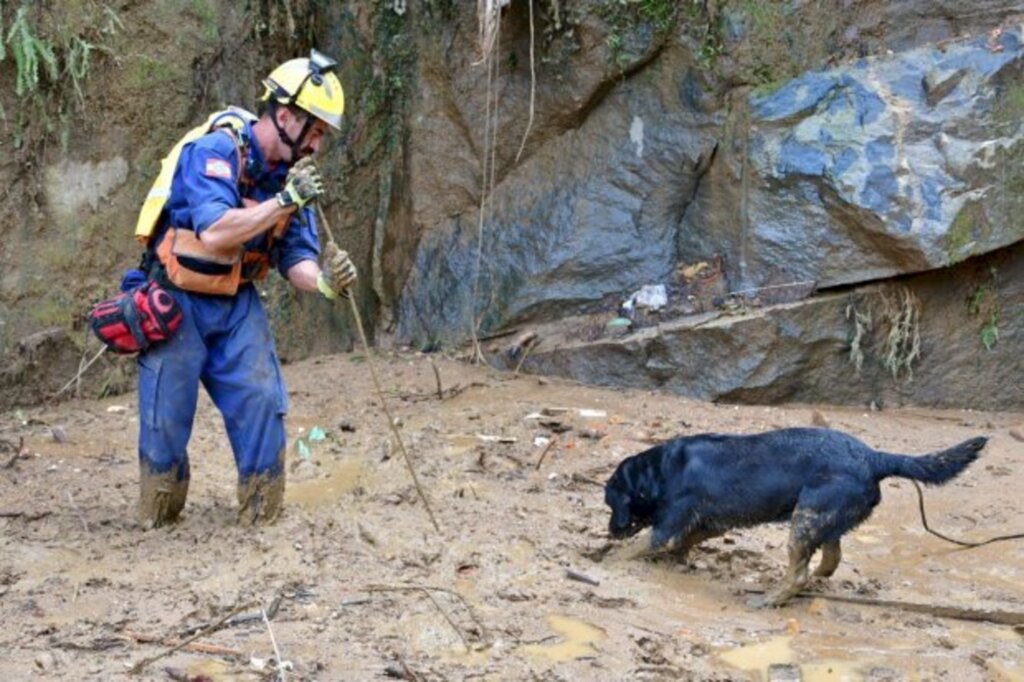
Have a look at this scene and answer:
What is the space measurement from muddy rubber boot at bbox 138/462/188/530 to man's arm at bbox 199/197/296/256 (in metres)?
1.31

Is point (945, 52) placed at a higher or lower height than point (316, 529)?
higher

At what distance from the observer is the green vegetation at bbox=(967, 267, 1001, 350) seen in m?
9.76

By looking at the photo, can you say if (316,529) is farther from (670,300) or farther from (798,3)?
(798,3)

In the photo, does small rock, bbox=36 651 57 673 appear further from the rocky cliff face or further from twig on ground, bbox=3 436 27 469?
the rocky cliff face

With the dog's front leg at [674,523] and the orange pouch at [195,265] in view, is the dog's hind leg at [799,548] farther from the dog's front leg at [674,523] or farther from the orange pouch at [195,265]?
the orange pouch at [195,265]

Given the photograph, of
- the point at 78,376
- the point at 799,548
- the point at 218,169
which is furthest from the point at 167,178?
the point at 78,376

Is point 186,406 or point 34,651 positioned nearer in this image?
point 34,651

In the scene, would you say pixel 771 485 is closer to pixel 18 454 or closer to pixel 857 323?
pixel 857 323

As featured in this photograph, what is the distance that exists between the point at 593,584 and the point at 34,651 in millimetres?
2452

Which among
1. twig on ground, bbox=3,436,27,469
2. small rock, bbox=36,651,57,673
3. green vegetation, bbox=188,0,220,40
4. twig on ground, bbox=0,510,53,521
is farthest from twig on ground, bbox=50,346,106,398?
small rock, bbox=36,651,57,673

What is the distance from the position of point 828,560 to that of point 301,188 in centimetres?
307

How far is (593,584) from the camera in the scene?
6.29 metres

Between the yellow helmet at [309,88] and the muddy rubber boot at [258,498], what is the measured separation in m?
1.81

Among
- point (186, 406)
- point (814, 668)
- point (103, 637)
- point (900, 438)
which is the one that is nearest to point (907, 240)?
point (900, 438)
